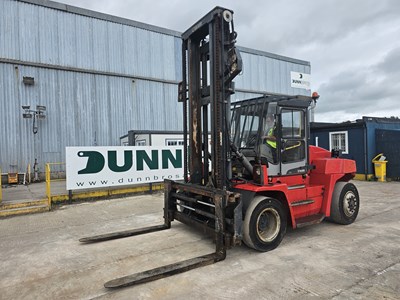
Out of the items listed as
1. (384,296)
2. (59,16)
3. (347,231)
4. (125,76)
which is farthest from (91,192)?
(59,16)

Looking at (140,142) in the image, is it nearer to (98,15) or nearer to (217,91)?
(98,15)

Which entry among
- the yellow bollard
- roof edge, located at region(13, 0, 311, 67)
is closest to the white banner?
the yellow bollard

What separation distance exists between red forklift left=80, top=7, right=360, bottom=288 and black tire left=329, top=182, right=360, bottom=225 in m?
0.02

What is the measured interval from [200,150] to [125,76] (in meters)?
15.4

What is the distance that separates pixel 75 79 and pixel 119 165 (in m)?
10.00

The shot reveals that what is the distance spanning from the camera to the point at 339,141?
51.6 feet

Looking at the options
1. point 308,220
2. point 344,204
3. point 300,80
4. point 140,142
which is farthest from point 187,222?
point 300,80

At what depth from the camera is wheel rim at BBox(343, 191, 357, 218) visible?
6233mm

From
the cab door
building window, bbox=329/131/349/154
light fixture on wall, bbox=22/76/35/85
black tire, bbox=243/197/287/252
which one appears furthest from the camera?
light fixture on wall, bbox=22/76/35/85

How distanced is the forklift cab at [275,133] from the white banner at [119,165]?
5.83m

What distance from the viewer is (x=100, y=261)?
4516 mm

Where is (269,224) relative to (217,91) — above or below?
below

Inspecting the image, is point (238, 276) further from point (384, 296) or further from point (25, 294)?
point (25, 294)

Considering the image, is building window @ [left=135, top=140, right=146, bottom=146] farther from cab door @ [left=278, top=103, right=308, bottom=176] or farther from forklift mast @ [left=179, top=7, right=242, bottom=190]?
cab door @ [left=278, top=103, right=308, bottom=176]
